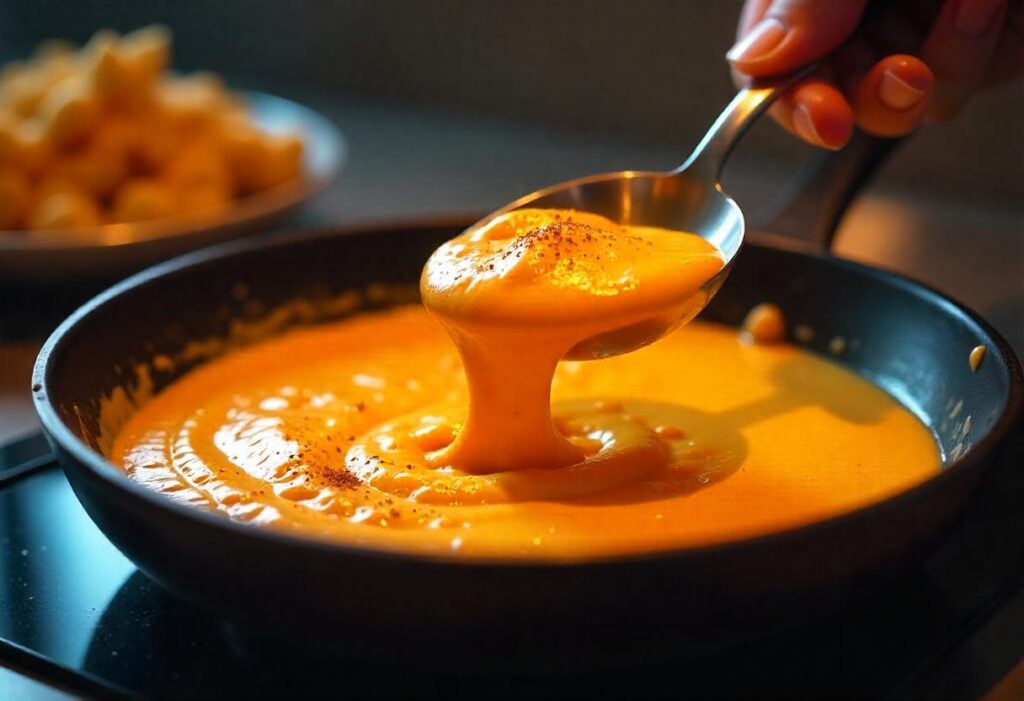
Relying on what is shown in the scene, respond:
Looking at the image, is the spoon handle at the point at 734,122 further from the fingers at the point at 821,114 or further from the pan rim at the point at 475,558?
the pan rim at the point at 475,558

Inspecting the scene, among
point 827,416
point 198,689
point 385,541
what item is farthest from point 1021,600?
point 198,689

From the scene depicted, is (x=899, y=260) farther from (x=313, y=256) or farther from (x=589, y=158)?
(x=313, y=256)

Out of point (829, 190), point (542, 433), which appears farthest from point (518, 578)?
point (829, 190)

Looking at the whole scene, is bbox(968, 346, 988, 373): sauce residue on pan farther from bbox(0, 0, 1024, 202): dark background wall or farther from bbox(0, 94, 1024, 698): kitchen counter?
bbox(0, 0, 1024, 202): dark background wall

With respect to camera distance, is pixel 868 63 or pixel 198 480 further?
pixel 868 63

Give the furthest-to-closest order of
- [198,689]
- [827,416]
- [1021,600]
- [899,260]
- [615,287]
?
[899,260] → [827,416] → [615,287] → [1021,600] → [198,689]

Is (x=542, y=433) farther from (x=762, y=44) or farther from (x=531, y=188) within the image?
(x=531, y=188)

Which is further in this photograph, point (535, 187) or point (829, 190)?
point (535, 187)
